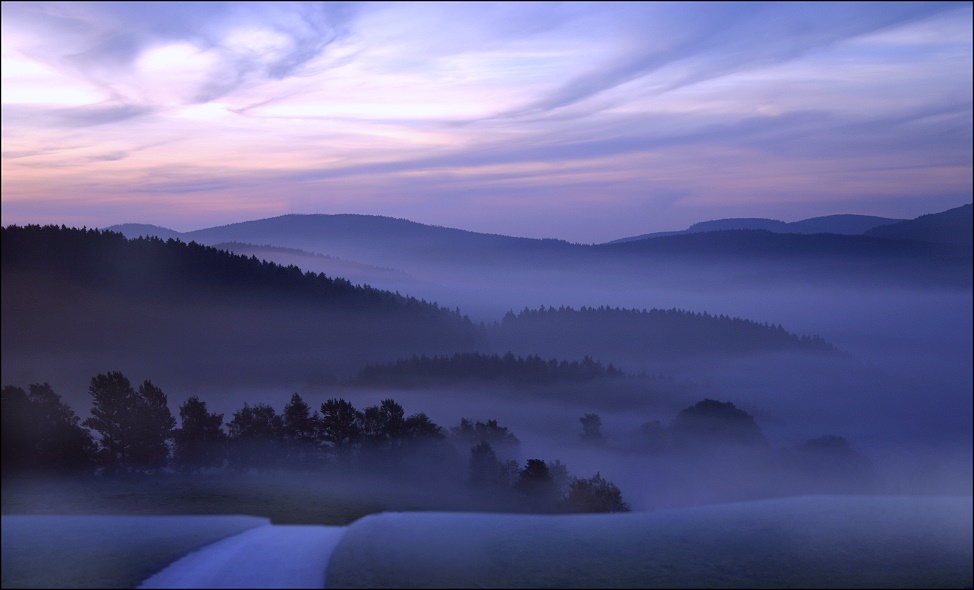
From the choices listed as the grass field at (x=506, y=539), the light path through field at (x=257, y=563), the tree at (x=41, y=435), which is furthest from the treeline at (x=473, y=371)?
the light path through field at (x=257, y=563)

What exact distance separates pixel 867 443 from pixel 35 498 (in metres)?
67.2

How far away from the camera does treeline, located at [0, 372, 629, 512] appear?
28703 millimetres

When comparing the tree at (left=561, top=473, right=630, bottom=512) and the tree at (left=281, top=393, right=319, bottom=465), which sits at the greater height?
the tree at (left=281, top=393, right=319, bottom=465)

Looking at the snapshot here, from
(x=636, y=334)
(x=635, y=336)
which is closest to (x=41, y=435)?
(x=635, y=336)

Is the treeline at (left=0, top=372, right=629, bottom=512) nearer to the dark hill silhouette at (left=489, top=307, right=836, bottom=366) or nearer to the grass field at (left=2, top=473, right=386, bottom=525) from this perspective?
the grass field at (left=2, top=473, right=386, bottom=525)

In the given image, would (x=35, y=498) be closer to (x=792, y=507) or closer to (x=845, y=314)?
(x=792, y=507)

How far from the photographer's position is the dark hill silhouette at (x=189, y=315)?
57.3 metres

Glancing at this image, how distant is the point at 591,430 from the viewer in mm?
74250

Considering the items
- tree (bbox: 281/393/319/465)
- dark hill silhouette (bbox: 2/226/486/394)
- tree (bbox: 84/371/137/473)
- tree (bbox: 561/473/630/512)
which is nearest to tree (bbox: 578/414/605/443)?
tree (bbox: 561/473/630/512)

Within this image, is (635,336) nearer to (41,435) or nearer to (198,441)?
(198,441)

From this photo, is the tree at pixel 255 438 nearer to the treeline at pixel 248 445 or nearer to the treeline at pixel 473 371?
the treeline at pixel 248 445

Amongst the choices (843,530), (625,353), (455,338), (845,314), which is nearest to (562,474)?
(843,530)

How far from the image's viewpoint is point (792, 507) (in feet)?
102

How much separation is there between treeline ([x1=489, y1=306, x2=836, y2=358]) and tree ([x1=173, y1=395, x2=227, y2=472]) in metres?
129
